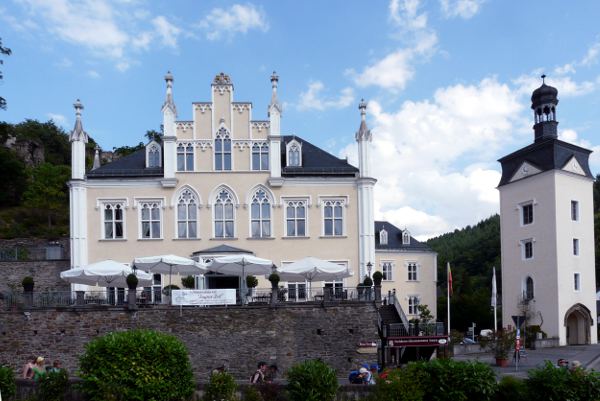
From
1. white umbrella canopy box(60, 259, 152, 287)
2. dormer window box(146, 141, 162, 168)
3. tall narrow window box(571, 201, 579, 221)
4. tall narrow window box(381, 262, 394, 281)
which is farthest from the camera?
tall narrow window box(381, 262, 394, 281)

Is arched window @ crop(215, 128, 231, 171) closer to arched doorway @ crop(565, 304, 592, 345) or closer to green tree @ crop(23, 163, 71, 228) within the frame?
green tree @ crop(23, 163, 71, 228)

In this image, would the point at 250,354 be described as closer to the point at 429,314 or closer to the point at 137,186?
the point at 137,186

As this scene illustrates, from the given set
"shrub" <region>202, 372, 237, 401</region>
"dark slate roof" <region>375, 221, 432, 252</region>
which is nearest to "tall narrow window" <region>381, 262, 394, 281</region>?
"dark slate roof" <region>375, 221, 432, 252</region>

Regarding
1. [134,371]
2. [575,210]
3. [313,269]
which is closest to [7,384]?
[134,371]

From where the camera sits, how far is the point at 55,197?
5806cm

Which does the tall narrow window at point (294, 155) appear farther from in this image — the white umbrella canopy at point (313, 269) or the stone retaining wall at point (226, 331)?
the stone retaining wall at point (226, 331)

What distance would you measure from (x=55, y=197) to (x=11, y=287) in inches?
814

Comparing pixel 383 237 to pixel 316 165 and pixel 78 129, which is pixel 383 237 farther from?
pixel 78 129

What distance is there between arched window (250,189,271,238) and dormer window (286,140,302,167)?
9.23 ft

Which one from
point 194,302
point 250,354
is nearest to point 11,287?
point 194,302

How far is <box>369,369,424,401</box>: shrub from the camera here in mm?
17812

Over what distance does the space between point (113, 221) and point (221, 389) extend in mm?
21504

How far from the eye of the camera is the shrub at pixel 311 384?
60.2 feet

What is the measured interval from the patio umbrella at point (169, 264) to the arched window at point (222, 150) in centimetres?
864
